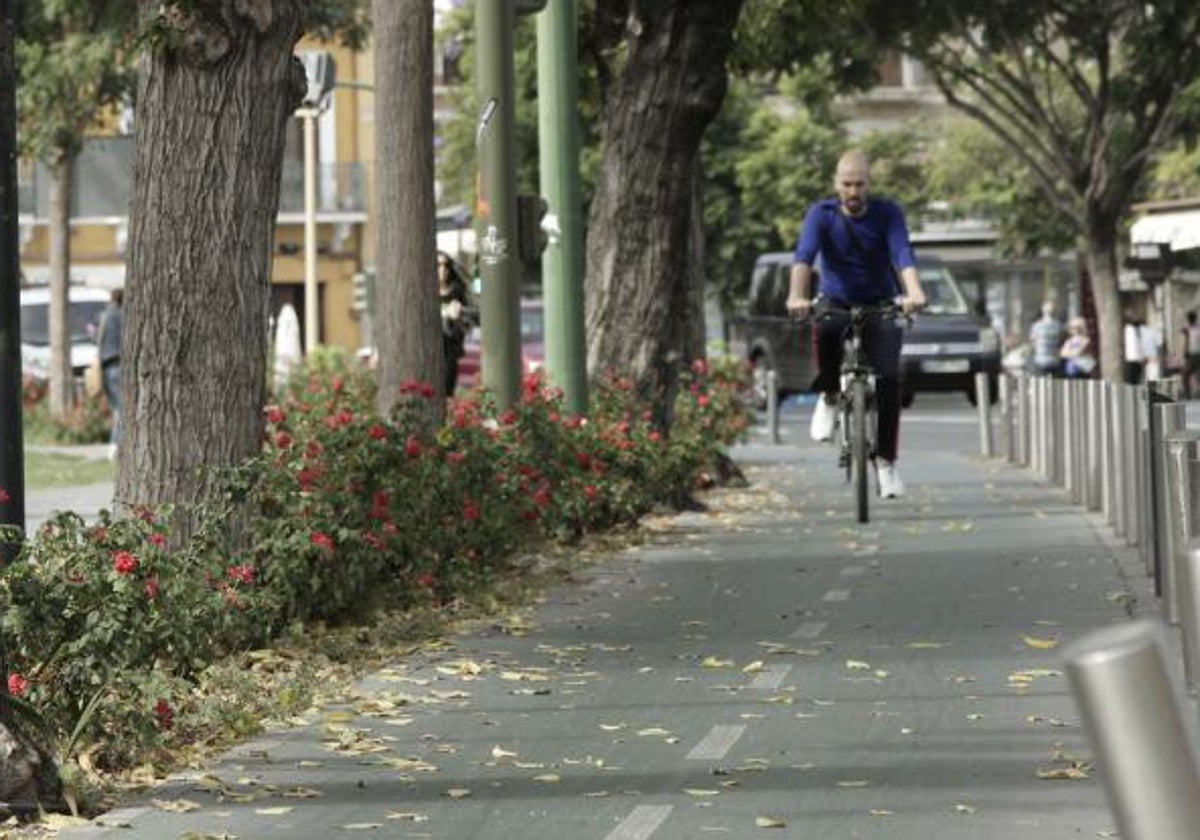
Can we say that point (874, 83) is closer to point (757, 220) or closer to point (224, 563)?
point (224, 563)

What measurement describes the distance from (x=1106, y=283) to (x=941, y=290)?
7.53 metres

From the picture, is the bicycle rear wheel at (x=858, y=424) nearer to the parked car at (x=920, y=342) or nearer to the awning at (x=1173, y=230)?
the awning at (x=1173, y=230)

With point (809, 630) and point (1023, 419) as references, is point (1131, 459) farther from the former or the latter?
point (1023, 419)

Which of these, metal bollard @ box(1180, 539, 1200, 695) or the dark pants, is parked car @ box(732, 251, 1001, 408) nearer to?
the dark pants

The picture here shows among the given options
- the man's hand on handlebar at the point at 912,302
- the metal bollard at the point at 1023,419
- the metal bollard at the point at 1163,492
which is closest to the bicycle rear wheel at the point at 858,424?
the man's hand on handlebar at the point at 912,302

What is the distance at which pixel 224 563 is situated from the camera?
10.3 metres

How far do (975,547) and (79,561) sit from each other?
8.77 metres

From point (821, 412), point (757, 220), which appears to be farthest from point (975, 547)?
point (757, 220)

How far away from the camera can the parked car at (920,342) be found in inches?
1828

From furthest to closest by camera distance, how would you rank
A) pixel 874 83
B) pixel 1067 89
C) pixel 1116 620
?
pixel 1067 89, pixel 874 83, pixel 1116 620

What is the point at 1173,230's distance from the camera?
40.4 meters

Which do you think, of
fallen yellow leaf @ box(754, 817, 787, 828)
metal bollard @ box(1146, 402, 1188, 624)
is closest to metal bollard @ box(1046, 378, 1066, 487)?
metal bollard @ box(1146, 402, 1188, 624)

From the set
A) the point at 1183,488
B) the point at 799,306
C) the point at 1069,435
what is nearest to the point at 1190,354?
the point at 1069,435

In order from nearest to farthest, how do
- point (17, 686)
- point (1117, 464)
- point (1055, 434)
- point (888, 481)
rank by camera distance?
point (17, 686) → point (1117, 464) → point (888, 481) → point (1055, 434)
